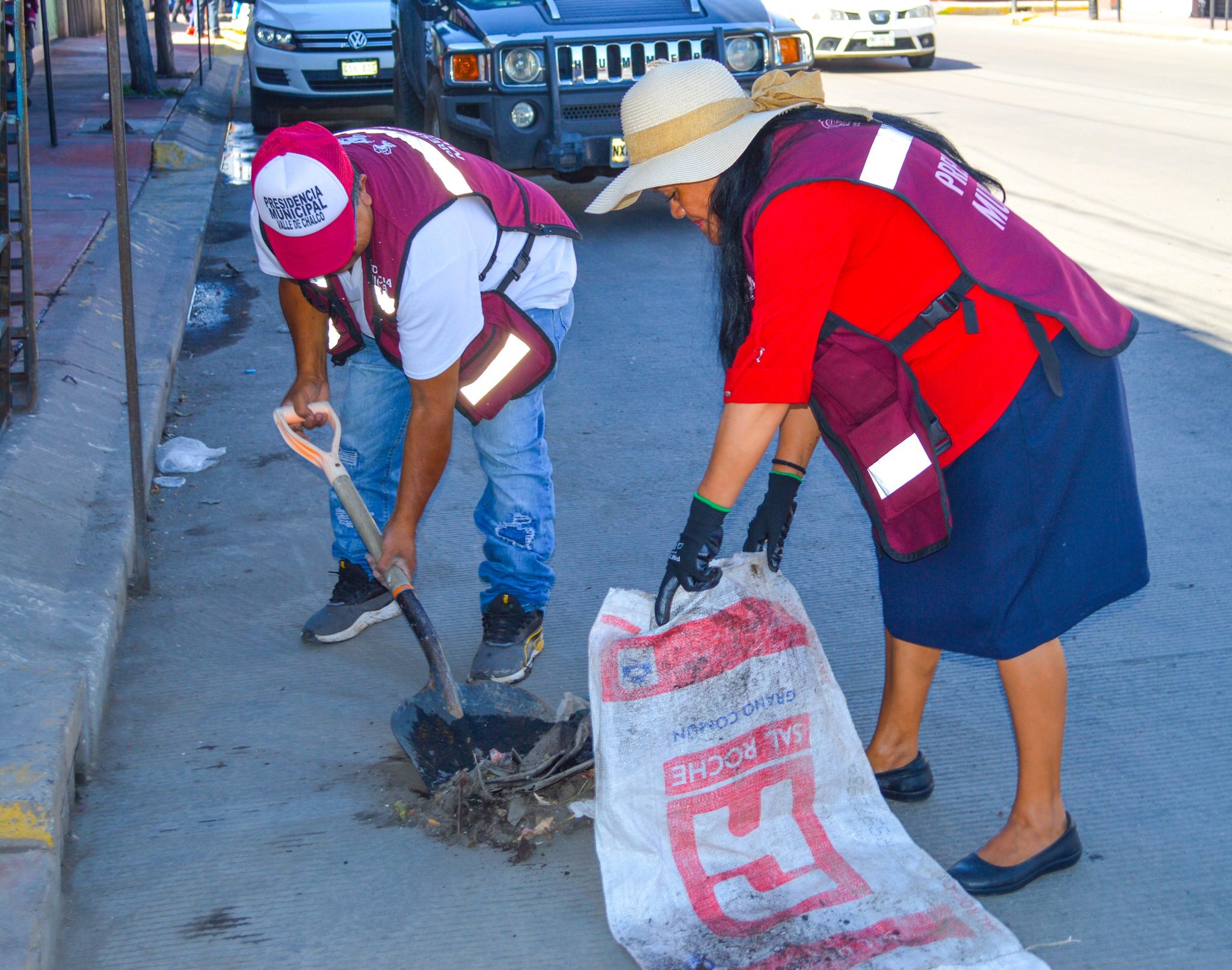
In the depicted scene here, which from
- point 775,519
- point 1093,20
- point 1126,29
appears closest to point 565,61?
point 775,519

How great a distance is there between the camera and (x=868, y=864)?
92.0 inches

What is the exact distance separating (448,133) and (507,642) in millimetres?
5089

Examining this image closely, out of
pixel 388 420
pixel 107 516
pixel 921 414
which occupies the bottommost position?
pixel 107 516

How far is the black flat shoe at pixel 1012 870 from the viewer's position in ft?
7.69

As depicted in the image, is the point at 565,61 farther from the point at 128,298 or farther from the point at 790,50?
the point at 128,298

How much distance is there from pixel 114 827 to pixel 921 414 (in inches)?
72.4

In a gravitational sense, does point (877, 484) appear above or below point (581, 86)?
below

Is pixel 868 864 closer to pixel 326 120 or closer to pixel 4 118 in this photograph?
pixel 4 118

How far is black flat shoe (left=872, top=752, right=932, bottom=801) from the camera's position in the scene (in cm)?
266

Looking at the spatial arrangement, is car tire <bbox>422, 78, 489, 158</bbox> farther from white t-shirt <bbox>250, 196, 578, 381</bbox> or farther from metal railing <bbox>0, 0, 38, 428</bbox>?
white t-shirt <bbox>250, 196, 578, 381</bbox>

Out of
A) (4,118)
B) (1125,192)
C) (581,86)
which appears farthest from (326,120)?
(4,118)

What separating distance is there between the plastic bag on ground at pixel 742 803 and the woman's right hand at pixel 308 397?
104 cm

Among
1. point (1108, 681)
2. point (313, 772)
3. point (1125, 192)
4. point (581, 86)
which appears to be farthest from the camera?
point (1125, 192)

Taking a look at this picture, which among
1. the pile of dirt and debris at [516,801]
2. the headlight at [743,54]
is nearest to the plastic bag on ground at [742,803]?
the pile of dirt and debris at [516,801]
